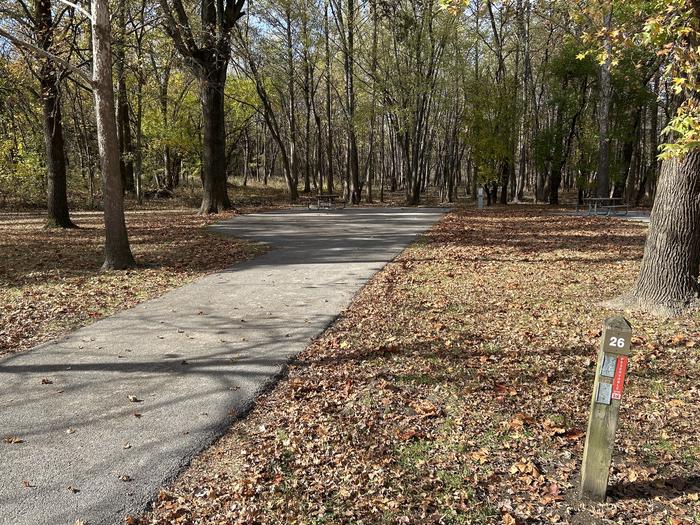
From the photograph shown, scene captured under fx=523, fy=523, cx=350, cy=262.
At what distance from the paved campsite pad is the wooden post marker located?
2551 millimetres

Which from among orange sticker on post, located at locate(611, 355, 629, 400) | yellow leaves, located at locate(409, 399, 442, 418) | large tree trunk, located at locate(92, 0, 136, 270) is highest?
large tree trunk, located at locate(92, 0, 136, 270)

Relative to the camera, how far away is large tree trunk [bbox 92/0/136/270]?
8844 millimetres

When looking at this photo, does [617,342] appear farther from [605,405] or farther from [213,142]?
[213,142]

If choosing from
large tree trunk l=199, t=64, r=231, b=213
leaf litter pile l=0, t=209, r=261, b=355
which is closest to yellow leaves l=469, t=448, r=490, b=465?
leaf litter pile l=0, t=209, r=261, b=355

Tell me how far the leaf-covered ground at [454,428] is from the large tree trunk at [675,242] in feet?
1.47

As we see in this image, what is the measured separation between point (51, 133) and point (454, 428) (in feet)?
48.7

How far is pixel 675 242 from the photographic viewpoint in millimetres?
6684

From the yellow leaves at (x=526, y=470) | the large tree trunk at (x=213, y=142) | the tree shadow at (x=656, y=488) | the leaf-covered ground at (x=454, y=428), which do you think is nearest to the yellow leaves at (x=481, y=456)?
the leaf-covered ground at (x=454, y=428)

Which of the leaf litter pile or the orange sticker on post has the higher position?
the orange sticker on post

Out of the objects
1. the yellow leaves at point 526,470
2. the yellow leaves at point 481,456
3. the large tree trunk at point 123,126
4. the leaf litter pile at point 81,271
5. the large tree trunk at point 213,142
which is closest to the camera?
the yellow leaves at point 526,470

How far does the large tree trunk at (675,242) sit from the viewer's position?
6.54 metres

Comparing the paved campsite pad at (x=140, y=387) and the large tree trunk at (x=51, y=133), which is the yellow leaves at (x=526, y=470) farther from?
the large tree trunk at (x=51, y=133)

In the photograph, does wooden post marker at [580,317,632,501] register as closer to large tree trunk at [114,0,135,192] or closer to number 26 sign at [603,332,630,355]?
number 26 sign at [603,332,630,355]

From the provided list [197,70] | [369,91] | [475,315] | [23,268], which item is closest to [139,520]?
[475,315]
